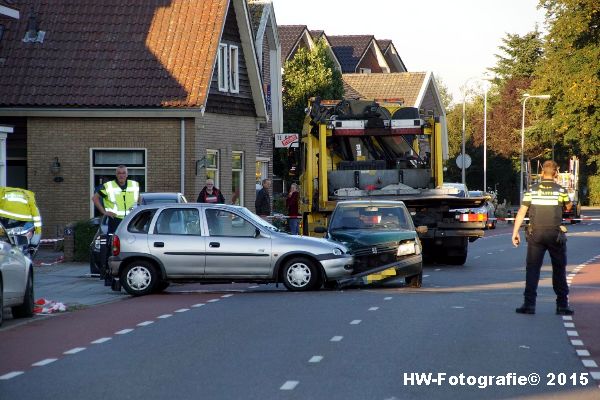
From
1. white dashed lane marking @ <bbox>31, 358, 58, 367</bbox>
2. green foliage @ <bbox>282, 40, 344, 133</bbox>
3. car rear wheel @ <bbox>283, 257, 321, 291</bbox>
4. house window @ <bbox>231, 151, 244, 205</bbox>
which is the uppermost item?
green foliage @ <bbox>282, 40, 344, 133</bbox>

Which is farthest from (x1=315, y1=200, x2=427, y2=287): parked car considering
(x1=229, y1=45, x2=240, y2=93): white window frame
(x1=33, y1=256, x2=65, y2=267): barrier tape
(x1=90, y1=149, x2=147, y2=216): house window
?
(x1=229, y1=45, x2=240, y2=93): white window frame

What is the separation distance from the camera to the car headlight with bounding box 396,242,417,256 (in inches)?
810

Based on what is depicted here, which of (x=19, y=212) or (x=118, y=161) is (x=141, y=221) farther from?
(x=118, y=161)

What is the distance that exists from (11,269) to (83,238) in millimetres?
11686

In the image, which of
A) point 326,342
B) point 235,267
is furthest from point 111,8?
point 326,342

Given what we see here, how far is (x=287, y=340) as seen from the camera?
1345 cm

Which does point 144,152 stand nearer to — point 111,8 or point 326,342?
point 111,8

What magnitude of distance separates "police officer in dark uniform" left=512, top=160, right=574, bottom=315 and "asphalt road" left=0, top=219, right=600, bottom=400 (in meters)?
0.32

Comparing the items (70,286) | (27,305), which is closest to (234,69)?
(70,286)

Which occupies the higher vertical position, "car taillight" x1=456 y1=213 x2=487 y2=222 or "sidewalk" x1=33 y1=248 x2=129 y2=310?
"car taillight" x1=456 y1=213 x2=487 y2=222

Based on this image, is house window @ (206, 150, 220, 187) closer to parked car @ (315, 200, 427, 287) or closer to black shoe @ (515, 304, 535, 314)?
parked car @ (315, 200, 427, 287)

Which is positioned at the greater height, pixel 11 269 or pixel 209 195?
pixel 209 195

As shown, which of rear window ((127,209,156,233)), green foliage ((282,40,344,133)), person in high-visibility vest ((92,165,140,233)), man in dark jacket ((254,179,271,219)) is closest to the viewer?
rear window ((127,209,156,233))

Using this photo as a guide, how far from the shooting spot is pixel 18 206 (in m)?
18.7
